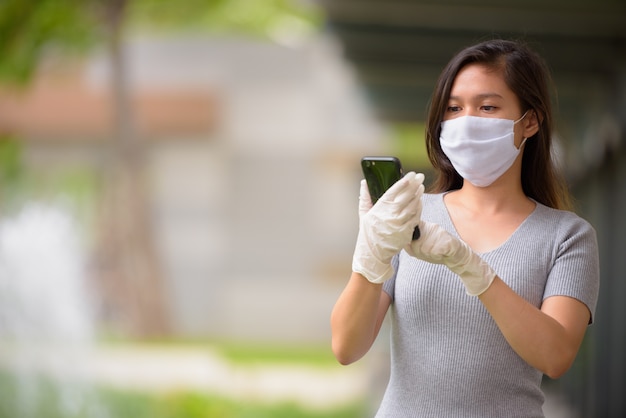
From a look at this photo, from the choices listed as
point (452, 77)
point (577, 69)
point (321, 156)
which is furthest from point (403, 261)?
point (321, 156)

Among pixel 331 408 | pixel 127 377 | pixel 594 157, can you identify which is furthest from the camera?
pixel 127 377

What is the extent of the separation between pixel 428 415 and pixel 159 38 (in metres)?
18.4

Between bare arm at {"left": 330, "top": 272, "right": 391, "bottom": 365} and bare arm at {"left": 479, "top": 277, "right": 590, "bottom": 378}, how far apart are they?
0.17 m

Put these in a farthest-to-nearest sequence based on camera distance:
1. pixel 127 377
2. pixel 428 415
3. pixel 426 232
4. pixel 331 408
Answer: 1. pixel 127 377
2. pixel 331 408
3. pixel 428 415
4. pixel 426 232

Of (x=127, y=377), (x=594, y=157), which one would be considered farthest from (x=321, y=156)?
(x=594, y=157)

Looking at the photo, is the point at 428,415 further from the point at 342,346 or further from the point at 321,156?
the point at 321,156

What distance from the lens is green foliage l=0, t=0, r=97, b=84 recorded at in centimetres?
1108

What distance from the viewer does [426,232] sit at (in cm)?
162

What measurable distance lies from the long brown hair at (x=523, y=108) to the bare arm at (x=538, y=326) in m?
A: 0.24

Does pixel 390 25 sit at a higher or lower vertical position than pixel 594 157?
higher

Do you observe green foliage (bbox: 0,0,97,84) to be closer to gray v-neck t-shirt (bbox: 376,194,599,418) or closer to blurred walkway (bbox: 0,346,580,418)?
blurred walkway (bbox: 0,346,580,418)

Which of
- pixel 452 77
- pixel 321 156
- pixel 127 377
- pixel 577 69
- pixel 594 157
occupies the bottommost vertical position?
pixel 127 377

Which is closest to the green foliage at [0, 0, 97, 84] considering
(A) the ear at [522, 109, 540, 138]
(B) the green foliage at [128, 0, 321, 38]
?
(B) the green foliage at [128, 0, 321, 38]

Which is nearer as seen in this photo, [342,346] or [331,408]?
[342,346]
